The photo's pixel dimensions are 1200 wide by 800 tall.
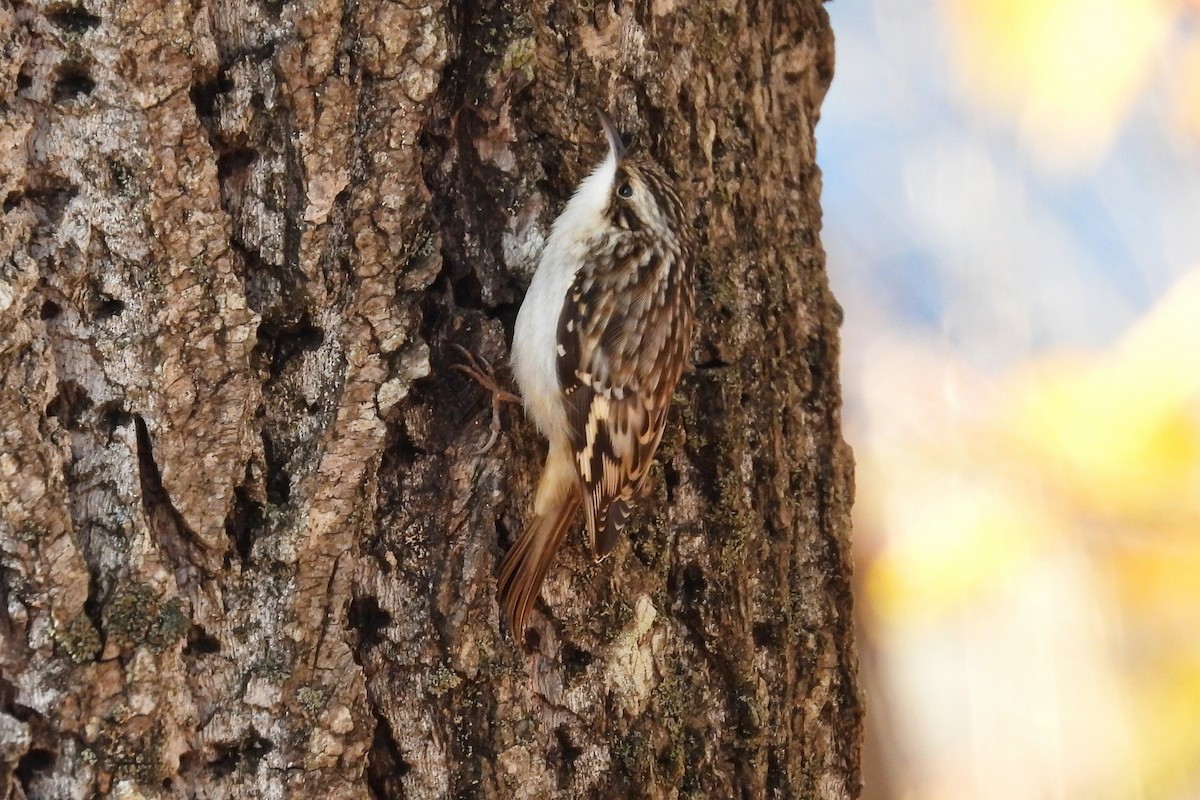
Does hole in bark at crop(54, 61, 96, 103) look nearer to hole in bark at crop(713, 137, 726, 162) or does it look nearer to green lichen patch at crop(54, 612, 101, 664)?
green lichen patch at crop(54, 612, 101, 664)

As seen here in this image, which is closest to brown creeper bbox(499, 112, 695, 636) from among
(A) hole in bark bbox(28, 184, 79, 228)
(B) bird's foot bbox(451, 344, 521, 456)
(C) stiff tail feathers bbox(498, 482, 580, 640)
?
(C) stiff tail feathers bbox(498, 482, 580, 640)

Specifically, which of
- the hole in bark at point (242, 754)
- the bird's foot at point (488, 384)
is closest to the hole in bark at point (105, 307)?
the bird's foot at point (488, 384)

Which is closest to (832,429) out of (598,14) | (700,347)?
(700,347)

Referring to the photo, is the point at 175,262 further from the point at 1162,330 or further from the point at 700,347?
the point at 1162,330

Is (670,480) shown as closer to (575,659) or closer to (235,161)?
(575,659)

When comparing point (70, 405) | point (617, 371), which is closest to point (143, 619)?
point (70, 405)
